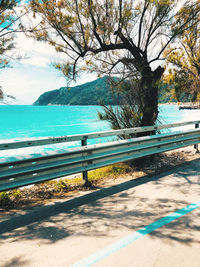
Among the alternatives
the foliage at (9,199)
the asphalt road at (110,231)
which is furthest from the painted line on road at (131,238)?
the foliage at (9,199)

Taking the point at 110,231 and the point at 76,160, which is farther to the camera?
the point at 76,160

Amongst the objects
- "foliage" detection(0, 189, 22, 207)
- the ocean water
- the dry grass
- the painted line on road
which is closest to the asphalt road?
the painted line on road

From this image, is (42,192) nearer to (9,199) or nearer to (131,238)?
(9,199)

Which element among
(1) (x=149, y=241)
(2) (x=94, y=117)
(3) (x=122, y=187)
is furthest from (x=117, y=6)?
(1) (x=149, y=241)

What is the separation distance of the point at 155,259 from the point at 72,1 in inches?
256

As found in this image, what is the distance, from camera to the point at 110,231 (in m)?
3.27

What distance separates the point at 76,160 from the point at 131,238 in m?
2.10

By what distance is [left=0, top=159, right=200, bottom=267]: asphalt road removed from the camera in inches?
106

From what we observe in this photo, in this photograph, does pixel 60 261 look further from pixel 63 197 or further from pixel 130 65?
pixel 130 65

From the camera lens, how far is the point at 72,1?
261 inches

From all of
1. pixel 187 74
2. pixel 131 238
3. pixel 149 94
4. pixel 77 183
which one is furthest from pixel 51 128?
pixel 131 238

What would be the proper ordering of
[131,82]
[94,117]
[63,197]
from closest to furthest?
1. [63,197]
2. [131,82]
3. [94,117]

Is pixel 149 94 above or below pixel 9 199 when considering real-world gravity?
above

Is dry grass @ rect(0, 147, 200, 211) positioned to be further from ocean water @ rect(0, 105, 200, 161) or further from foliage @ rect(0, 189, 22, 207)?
ocean water @ rect(0, 105, 200, 161)
